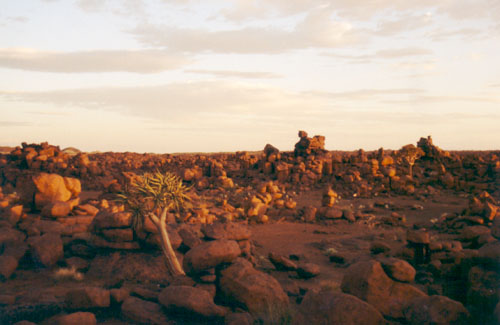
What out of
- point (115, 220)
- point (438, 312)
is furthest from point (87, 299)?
point (438, 312)

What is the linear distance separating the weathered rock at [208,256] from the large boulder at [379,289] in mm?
3210

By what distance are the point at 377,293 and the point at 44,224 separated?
12242 millimetres

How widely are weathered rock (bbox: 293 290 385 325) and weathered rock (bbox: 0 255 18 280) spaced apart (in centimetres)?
961

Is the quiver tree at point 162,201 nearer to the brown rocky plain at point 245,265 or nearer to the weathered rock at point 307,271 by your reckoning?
the brown rocky plain at point 245,265

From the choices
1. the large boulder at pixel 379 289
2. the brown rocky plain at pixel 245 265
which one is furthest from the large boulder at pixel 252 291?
the large boulder at pixel 379 289

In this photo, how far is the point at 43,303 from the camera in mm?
9500

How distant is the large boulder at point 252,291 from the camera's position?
9.31 meters

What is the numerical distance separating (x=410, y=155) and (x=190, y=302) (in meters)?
38.9

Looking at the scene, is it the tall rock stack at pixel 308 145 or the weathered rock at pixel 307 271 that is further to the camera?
the tall rock stack at pixel 308 145

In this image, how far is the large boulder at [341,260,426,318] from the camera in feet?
26.6

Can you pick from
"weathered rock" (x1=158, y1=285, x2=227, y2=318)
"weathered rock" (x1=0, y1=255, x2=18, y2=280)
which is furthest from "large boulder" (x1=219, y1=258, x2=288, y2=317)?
"weathered rock" (x1=0, y1=255, x2=18, y2=280)

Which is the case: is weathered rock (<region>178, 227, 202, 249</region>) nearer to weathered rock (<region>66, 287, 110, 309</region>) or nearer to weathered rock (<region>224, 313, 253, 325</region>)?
weathered rock (<region>66, 287, 110, 309</region>)

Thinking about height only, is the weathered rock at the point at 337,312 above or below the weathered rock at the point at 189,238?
above

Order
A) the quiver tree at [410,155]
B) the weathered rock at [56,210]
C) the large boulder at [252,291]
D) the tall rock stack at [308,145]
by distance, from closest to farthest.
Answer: the large boulder at [252,291] < the weathered rock at [56,210] < the quiver tree at [410,155] < the tall rock stack at [308,145]
